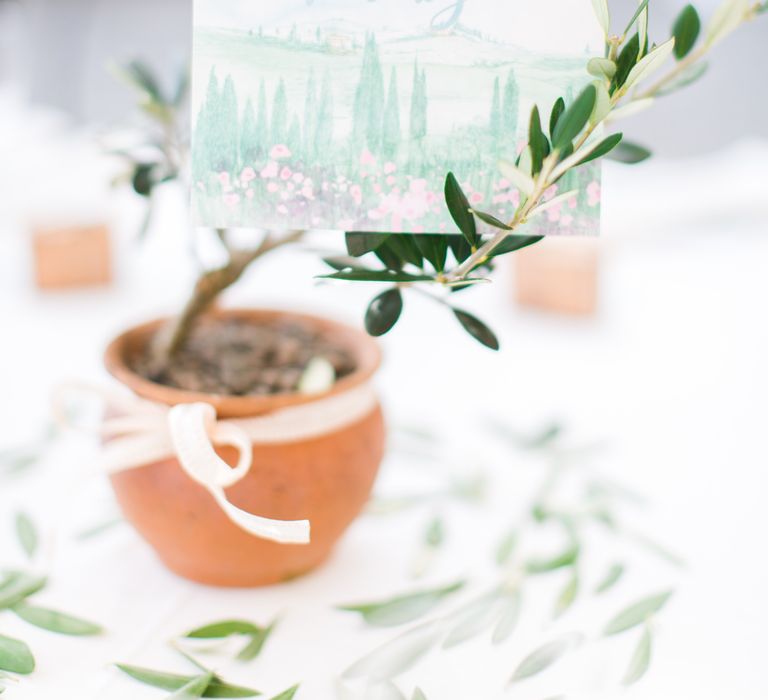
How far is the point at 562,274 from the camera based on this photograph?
1.15m

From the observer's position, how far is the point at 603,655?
21.4 inches

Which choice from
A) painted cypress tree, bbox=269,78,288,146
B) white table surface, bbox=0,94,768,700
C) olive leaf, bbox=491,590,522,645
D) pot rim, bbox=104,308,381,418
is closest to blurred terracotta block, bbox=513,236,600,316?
white table surface, bbox=0,94,768,700

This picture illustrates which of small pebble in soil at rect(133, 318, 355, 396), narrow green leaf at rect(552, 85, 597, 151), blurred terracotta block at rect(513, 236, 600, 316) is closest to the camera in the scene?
narrow green leaf at rect(552, 85, 597, 151)

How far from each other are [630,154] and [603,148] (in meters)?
0.13

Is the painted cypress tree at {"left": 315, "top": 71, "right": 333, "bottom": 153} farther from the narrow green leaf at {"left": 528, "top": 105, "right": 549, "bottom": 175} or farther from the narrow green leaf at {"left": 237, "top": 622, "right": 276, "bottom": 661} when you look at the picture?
the narrow green leaf at {"left": 237, "top": 622, "right": 276, "bottom": 661}

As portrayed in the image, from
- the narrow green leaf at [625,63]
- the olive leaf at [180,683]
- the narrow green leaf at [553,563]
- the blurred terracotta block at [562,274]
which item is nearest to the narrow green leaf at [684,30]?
the narrow green leaf at [625,63]

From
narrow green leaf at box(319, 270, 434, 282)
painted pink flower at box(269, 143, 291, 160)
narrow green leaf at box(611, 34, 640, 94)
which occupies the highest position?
narrow green leaf at box(611, 34, 640, 94)

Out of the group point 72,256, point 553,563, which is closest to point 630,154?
point 553,563

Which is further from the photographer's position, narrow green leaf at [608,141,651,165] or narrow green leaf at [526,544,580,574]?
narrow green leaf at [526,544,580,574]

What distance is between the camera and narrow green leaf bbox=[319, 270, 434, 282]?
44 centimetres

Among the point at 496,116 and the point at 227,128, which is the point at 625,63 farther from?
the point at 227,128

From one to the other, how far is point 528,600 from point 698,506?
0.21 m

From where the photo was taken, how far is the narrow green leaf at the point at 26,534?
63 cm

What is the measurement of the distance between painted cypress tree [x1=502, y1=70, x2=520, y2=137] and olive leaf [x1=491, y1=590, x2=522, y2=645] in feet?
1.02
